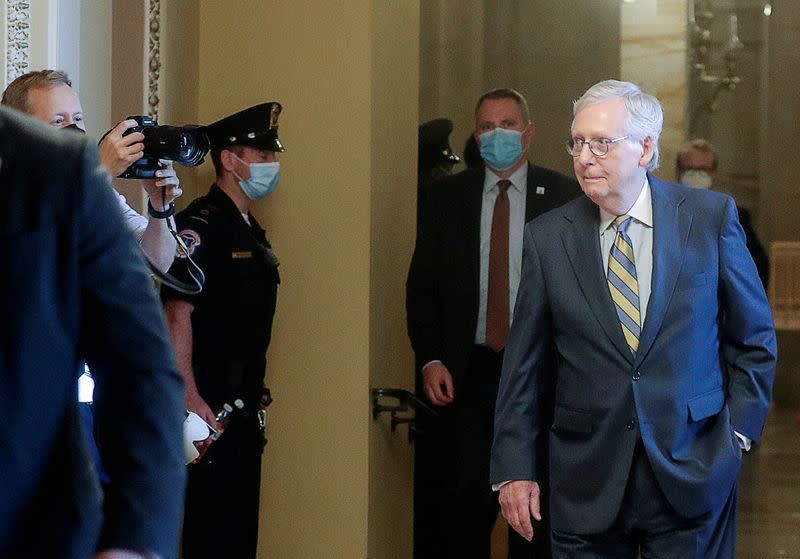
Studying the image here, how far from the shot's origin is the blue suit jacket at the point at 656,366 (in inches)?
155

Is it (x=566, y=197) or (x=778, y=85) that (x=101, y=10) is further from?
Result: (x=778, y=85)

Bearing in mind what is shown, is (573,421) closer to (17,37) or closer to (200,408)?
(200,408)

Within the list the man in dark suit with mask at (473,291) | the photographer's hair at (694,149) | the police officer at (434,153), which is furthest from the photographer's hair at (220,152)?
the photographer's hair at (694,149)

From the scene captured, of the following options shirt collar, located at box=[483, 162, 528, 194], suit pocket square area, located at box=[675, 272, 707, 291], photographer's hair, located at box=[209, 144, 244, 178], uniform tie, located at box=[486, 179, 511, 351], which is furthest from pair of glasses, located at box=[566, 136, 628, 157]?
shirt collar, located at box=[483, 162, 528, 194]

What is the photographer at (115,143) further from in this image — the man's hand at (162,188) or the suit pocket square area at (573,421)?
the suit pocket square area at (573,421)

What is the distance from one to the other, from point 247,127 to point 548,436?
1.60m

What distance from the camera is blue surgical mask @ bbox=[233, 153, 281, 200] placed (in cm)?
526

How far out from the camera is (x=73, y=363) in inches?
80.2

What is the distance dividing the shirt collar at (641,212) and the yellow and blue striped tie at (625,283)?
20mm

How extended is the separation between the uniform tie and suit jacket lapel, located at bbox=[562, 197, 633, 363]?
1.82 metres

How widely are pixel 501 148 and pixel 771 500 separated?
421 cm

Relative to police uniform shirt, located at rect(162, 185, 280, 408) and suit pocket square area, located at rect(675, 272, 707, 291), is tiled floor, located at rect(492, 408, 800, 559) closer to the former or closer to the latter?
police uniform shirt, located at rect(162, 185, 280, 408)

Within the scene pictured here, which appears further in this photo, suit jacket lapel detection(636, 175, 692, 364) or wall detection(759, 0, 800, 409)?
wall detection(759, 0, 800, 409)

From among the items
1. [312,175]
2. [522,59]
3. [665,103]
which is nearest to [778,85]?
[665,103]
